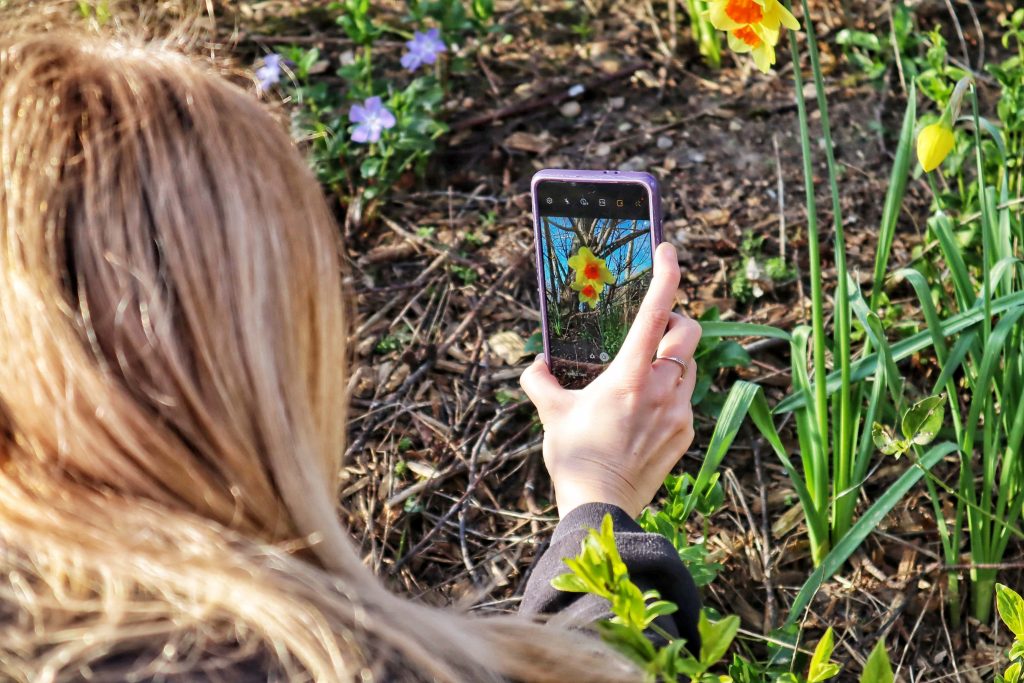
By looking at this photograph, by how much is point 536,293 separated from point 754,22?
85cm

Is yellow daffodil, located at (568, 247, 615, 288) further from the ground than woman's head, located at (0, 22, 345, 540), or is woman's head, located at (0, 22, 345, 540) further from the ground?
woman's head, located at (0, 22, 345, 540)

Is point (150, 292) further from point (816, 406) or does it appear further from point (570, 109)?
point (570, 109)

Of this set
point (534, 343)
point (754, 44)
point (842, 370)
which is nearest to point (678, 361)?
point (842, 370)

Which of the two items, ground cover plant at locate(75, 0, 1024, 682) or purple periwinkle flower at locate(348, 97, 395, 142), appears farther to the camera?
purple periwinkle flower at locate(348, 97, 395, 142)

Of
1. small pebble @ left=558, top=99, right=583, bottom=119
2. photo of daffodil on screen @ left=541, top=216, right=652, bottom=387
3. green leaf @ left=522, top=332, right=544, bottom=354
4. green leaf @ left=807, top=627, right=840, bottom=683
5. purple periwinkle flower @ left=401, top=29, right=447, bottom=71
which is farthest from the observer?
small pebble @ left=558, top=99, right=583, bottom=119

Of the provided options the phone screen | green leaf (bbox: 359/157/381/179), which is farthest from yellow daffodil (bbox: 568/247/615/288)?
green leaf (bbox: 359/157/381/179)

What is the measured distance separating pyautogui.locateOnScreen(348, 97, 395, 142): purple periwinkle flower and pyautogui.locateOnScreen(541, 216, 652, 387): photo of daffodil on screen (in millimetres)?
851

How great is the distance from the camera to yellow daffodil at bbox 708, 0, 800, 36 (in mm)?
1271

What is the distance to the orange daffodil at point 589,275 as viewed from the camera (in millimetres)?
1397

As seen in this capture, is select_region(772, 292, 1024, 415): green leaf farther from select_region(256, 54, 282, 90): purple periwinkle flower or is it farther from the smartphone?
select_region(256, 54, 282, 90): purple periwinkle flower

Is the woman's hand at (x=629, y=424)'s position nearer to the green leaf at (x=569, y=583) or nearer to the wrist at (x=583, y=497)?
the wrist at (x=583, y=497)

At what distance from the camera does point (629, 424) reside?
3.97ft

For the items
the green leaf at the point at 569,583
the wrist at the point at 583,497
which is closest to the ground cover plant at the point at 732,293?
the green leaf at the point at 569,583

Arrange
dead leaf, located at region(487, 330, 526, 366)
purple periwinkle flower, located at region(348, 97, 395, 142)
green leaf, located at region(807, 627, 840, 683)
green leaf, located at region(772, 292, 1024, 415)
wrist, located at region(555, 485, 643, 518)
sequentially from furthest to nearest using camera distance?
purple periwinkle flower, located at region(348, 97, 395, 142)
dead leaf, located at region(487, 330, 526, 366)
green leaf, located at region(772, 292, 1024, 415)
wrist, located at region(555, 485, 643, 518)
green leaf, located at region(807, 627, 840, 683)
